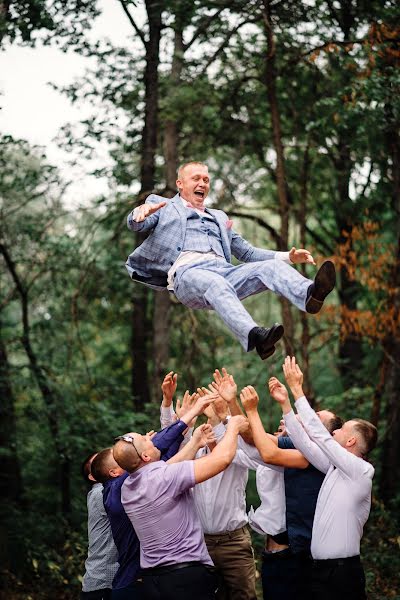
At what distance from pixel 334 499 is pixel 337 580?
1.29 ft

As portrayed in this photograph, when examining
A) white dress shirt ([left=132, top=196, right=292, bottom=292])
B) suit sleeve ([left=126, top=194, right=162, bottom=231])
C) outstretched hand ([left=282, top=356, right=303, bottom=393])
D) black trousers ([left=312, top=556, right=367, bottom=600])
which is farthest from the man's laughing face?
black trousers ([left=312, top=556, right=367, bottom=600])

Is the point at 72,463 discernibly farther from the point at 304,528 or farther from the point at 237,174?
the point at 304,528

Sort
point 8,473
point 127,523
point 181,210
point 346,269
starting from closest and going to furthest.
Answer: point 127,523, point 181,210, point 8,473, point 346,269

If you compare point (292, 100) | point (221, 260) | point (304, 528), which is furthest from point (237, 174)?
point (304, 528)

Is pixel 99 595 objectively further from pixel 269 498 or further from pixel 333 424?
pixel 333 424

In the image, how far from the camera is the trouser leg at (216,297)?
3.71 meters

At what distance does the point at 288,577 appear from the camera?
4.01 m

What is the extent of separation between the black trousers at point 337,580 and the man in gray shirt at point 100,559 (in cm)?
129

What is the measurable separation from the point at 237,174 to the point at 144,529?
29.4 ft

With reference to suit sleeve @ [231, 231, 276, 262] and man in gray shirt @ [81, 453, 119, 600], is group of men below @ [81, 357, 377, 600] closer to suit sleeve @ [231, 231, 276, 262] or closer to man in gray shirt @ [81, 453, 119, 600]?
man in gray shirt @ [81, 453, 119, 600]

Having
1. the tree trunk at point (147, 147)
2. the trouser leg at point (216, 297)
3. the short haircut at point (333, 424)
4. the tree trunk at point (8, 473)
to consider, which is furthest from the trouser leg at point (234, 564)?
the tree trunk at point (8, 473)

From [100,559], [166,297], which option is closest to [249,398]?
[100,559]

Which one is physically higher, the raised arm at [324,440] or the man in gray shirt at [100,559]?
the raised arm at [324,440]

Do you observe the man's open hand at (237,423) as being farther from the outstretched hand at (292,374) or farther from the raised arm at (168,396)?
the raised arm at (168,396)
